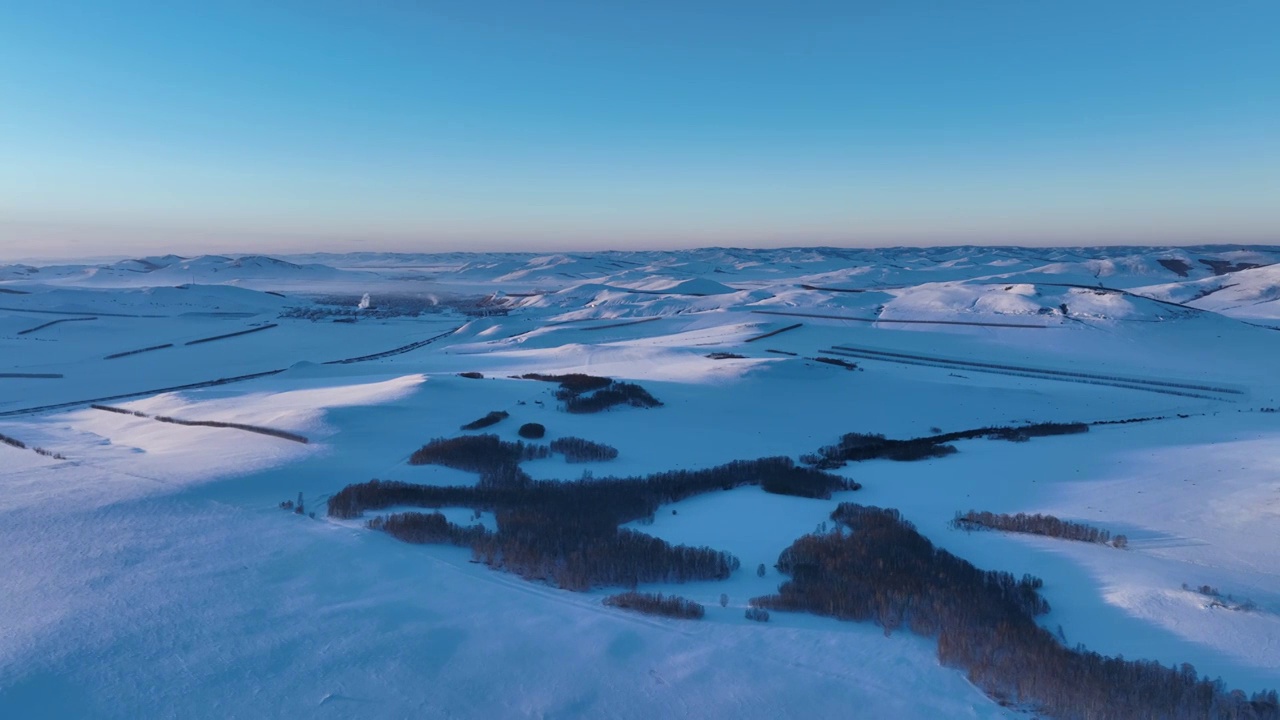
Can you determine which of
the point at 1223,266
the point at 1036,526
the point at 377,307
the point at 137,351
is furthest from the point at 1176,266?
the point at 137,351

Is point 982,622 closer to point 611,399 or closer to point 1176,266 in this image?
point 611,399

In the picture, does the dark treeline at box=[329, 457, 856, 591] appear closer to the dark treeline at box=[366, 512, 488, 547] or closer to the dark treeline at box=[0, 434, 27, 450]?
the dark treeline at box=[366, 512, 488, 547]

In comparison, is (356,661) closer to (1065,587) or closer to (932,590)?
(932,590)

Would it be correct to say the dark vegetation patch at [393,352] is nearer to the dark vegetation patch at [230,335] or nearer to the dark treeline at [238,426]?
the dark vegetation patch at [230,335]

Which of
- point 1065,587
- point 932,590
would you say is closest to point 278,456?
point 932,590

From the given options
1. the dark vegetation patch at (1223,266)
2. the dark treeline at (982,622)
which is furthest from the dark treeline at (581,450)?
the dark vegetation patch at (1223,266)

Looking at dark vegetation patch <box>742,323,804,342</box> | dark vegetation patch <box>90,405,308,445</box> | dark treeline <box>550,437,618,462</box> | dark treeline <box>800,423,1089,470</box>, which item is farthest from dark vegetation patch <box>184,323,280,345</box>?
dark treeline <box>800,423,1089,470</box>
